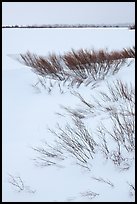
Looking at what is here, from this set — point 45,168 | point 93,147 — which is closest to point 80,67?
point 93,147

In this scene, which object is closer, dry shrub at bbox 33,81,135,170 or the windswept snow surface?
the windswept snow surface

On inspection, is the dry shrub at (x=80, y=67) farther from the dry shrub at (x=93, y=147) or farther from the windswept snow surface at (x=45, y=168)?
the dry shrub at (x=93, y=147)

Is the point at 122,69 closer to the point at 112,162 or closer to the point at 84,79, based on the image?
the point at 84,79

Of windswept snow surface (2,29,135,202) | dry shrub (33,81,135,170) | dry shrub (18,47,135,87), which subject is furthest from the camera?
dry shrub (18,47,135,87)

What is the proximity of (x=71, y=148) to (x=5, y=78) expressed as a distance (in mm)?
5805

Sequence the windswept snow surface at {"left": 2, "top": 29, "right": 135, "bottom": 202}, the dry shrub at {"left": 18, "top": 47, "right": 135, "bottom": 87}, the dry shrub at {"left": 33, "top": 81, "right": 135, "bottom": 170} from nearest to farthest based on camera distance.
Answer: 1. the windswept snow surface at {"left": 2, "top": 29, "right": 135, "bottom": 202}
2. the dry shrub at {"left": 33, "top": 81, "right": 135, "bottom": 170}
3. the dry shrub at {"left": 18, "top": 47, "right": 135, "bottom": 87}

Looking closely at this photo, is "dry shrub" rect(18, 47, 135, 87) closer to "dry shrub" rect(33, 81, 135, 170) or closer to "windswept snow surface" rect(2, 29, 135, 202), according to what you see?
"windswept snow surface" rect(2, 29, 135, 202)

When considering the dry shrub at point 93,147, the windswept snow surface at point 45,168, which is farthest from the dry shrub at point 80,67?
the dry shrub at point 93,147

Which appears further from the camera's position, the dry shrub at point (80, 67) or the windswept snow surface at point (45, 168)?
the dry shrub at point (80, 67)

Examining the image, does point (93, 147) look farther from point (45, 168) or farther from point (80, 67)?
point (80, 67)

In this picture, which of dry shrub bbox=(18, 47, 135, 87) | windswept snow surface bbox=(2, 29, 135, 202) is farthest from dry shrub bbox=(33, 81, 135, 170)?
dry shrub bbox=(18, 47, 135, 87)

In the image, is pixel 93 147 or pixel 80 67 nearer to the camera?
pixel 93 147

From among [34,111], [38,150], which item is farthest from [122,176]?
[34,111]

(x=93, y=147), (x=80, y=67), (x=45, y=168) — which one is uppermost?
(x=80, y=67)
